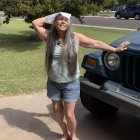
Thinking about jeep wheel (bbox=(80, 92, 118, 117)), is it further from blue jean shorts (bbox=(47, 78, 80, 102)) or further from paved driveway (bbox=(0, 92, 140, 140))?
blue jean shorts (bbox=(47, 78, 80, 102))

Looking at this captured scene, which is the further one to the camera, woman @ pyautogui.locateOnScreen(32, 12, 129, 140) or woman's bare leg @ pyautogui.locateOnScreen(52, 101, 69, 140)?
woman's bare leg @ pyautogui.locateOnScreen(52, 101, 69, 140)

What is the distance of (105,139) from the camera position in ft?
15.9

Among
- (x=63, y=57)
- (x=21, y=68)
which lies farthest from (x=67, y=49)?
(x=21, y=68)

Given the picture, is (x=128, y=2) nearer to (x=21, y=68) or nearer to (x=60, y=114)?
(x=21, y=68)

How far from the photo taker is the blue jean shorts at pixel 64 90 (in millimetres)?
4297

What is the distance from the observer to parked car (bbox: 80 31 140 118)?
426 cm

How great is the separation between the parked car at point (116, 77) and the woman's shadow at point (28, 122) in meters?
0.76

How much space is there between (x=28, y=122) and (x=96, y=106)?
97 cm

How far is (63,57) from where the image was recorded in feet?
13.6

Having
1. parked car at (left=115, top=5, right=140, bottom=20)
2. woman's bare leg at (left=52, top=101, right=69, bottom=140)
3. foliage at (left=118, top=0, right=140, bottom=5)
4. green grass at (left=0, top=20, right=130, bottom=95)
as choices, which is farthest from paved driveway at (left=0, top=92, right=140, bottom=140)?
foliage at (left=118, top=0, right=140, bottom=5)

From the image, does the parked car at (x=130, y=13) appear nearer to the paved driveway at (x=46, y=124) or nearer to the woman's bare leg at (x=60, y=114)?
the paved driveway at (x=46, y=124)

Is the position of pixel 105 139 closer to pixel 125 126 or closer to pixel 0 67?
pixel 125 126

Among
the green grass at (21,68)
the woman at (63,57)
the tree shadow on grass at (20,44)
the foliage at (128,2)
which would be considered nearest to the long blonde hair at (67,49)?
the woman at (63,57)

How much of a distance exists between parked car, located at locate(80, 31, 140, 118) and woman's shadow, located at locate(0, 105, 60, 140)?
76 centimetres
